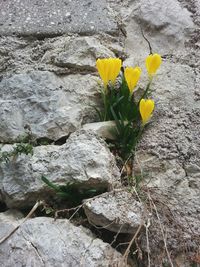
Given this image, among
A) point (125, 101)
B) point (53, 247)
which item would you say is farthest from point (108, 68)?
point (53, 247)

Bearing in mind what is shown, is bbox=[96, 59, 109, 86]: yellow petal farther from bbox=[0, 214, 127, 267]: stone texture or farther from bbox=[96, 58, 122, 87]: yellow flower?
bbox=[0, 214, 127, 267]: stone texture

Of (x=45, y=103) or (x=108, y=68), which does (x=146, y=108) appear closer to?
(x=108, y=68)

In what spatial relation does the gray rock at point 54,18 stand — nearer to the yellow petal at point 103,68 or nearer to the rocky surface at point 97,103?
the rocky surface at point 97,103

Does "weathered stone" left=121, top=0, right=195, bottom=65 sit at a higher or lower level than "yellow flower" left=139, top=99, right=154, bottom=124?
higher

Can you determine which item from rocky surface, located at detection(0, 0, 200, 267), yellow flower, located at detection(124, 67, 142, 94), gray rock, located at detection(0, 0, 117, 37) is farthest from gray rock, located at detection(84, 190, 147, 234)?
gray rock, located at detection(0, 0, 117, 37)

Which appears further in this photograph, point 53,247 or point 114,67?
point 114,67

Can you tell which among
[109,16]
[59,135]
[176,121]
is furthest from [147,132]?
[109,16]

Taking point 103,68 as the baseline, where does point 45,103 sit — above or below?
below
